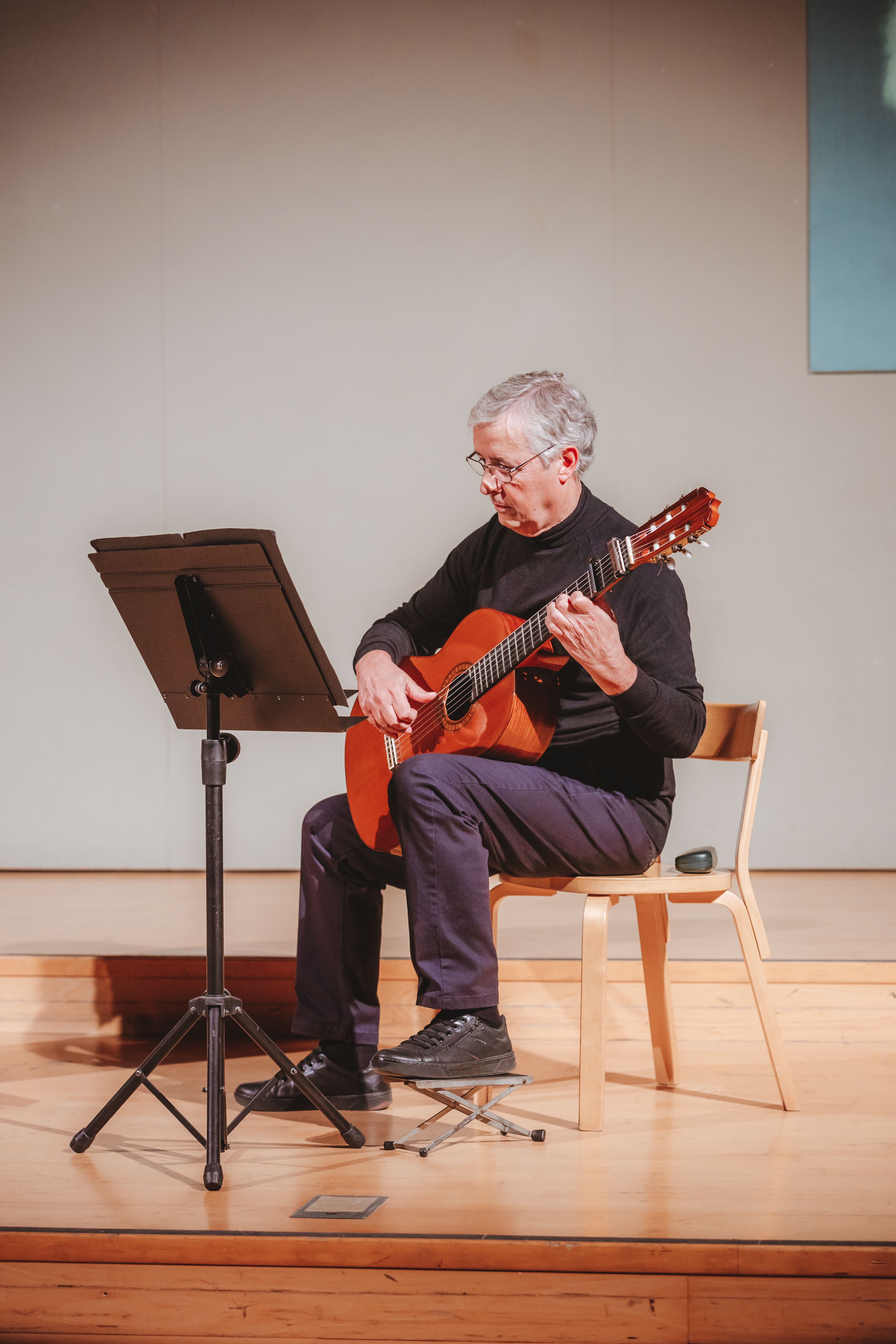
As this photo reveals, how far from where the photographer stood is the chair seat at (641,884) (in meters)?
1.93

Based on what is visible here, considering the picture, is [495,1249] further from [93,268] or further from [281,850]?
[93,268]

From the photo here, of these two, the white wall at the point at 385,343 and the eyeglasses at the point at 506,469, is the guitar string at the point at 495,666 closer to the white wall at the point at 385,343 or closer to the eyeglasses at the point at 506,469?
the eyeglasses at the point at 506,469

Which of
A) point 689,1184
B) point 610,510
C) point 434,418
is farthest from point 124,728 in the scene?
point 689,1184

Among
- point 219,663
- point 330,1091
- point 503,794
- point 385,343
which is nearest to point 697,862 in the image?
point 503,794

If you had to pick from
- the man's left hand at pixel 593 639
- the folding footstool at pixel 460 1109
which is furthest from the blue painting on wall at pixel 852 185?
the folding footstool at pixel 460 1109

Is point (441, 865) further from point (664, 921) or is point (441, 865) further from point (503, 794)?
point (664, 921)

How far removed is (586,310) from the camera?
3.93m

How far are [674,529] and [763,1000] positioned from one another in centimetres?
85

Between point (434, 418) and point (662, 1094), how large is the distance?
2.45 m

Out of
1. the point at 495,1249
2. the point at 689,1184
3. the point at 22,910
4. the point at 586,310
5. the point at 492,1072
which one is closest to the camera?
the point at 495,1249

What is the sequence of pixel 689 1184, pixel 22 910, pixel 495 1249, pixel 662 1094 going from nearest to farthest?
pixel 495 1249
pixel 689 1184
pixel 662 1094
pixel 22 910

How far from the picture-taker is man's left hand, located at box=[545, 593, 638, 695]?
1.77 m

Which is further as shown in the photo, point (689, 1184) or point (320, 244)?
point (320, 244)

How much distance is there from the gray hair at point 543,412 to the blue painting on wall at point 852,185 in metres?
2.12
